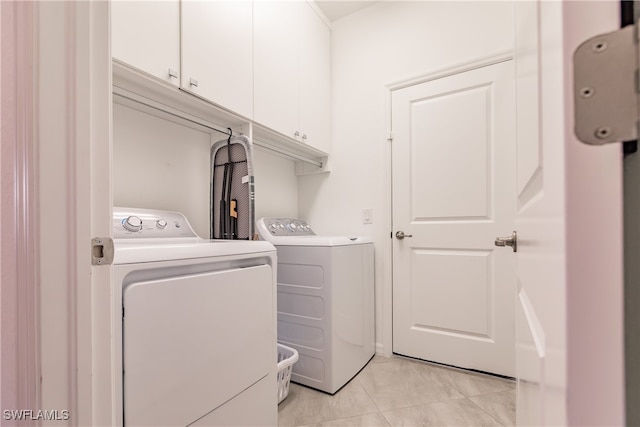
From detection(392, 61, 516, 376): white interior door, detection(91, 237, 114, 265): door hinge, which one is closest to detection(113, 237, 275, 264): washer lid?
detection(91, 237, 114, 265): door hinge

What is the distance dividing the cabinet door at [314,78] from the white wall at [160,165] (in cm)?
71

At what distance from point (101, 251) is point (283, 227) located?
1618mm

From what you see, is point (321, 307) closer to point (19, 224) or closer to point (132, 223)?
point (132, 223)

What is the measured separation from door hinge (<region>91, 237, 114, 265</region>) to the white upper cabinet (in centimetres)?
129

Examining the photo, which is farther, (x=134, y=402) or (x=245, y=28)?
(x=245, y=28)

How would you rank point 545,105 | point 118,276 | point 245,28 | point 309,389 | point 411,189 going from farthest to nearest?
point 411,189 → point 309,389 → point 245,28 → point 118,276 → point 545,105

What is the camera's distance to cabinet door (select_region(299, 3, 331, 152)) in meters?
2.18

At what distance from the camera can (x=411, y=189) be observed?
2.19m

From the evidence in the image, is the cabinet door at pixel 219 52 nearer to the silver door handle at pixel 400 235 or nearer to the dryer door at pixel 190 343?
the dryer door at pixel 190 343

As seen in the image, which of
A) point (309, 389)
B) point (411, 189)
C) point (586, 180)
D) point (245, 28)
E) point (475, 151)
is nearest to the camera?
point (586, 180)

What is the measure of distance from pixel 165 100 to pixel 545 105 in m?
1.50

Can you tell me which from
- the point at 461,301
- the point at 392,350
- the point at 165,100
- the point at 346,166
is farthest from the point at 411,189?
the point at 165,100

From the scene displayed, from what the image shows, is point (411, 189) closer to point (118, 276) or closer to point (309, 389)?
point (309, 389)

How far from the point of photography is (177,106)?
57.3 inches
